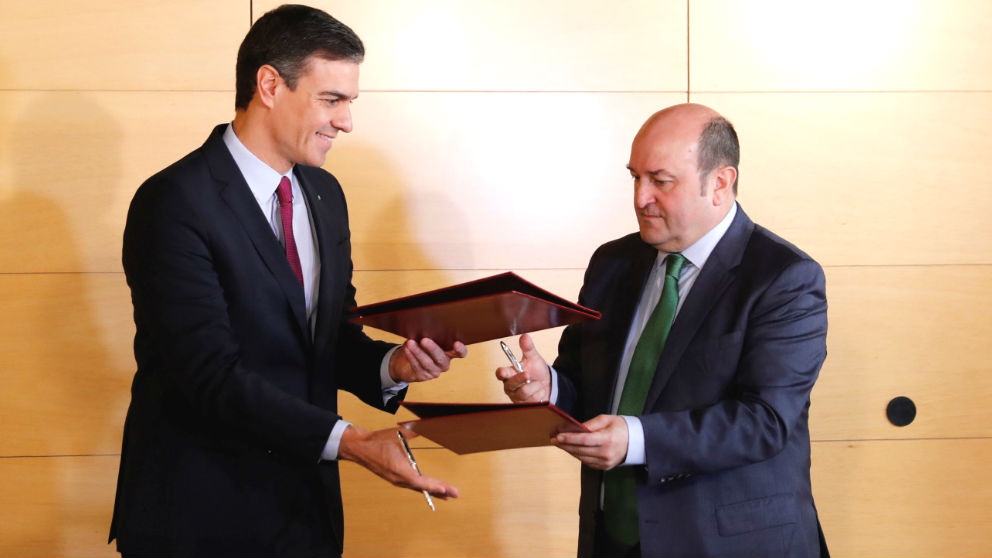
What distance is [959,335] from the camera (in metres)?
3.27

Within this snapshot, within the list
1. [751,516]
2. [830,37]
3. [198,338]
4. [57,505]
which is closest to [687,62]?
[830,37]

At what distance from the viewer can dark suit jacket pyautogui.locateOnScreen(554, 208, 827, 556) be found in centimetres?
198

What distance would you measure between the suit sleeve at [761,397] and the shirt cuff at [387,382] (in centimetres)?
62

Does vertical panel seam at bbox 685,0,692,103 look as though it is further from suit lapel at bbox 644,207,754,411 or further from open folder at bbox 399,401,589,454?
open folder at bbox 399,401,589,454

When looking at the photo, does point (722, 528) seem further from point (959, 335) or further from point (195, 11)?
point (195, 11)

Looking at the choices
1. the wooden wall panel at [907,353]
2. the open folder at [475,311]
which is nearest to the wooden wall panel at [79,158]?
the open folder at [475,311]

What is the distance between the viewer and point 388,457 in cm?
186

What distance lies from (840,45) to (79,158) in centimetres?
246

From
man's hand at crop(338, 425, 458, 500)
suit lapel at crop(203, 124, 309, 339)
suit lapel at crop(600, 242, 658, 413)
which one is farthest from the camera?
suit lapel at crop(600, 242, 658, 413)

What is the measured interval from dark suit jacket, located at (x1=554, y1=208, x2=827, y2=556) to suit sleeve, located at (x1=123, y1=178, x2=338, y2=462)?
0.69 metres

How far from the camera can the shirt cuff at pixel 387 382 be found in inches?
90.3

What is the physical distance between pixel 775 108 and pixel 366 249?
1.40 metres

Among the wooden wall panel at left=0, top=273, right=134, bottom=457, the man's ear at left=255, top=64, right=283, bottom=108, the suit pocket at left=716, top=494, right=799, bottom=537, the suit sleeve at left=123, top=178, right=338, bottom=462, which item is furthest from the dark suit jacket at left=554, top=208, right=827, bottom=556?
the wooden wall panel at left=0, top=273, right=134, bottom=457

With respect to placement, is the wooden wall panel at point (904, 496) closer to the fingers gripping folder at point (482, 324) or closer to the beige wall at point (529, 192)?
the beige wall at point (529, 192)
